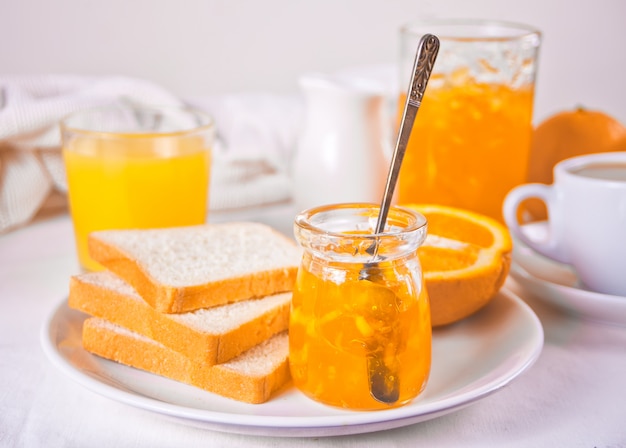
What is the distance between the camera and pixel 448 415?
2.93ft

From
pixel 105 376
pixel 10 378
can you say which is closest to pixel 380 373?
pixel 105 376

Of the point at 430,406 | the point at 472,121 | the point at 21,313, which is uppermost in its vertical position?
the point at 472,121

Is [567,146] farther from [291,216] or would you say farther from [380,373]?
[380,373]

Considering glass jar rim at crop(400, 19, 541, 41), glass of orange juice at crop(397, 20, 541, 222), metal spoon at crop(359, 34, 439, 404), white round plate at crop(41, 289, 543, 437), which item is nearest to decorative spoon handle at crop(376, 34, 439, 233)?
metal spoon at crop(359, 34, 439, 404)

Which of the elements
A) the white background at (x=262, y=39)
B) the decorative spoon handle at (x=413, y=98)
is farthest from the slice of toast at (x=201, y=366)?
the white background at (x=262, y=39)

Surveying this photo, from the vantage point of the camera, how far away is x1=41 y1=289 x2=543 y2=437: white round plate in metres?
0.77

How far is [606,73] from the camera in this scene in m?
2.96

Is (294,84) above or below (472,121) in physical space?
below

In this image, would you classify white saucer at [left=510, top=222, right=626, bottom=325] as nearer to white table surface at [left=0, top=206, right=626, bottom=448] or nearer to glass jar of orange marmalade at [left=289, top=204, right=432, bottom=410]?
white table surface at [left=0, top=206, right=626, bottom=448]

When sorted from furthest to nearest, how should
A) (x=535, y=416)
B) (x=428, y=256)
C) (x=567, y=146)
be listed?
(x=567, y=146) → (x=428, y=256) → (x=535, y=416)

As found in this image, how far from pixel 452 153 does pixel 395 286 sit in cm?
61

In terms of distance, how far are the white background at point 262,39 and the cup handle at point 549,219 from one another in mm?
1685

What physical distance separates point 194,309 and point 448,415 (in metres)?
0.33

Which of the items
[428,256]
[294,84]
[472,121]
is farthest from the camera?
[294,84]
